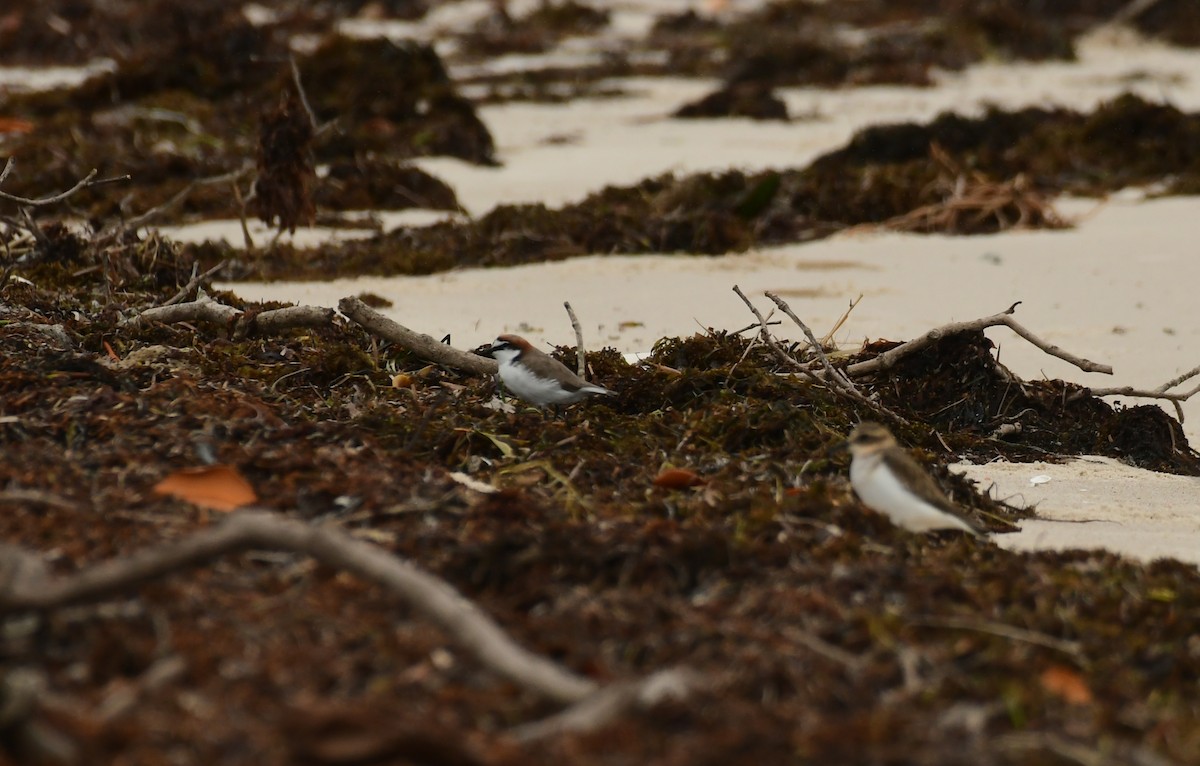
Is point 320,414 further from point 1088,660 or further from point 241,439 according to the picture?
point 1088,660

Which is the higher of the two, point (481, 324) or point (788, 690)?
point (788, 690)

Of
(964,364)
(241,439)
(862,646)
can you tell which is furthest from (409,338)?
(862,646)

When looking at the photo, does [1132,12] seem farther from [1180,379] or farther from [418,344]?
[418,344]

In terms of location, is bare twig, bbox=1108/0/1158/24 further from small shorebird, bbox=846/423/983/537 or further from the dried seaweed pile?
small shorebird, bbox=846/423/983/537

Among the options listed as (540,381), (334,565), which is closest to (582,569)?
(334,565)

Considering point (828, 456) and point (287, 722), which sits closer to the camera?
point (287, 722)

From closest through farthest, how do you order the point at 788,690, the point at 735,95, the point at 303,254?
the point at 788,690, the point at 303,254, the point at 735,95

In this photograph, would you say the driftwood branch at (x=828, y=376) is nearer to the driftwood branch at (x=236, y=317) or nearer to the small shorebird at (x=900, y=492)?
the small shorebird at (x=900, y=492)
